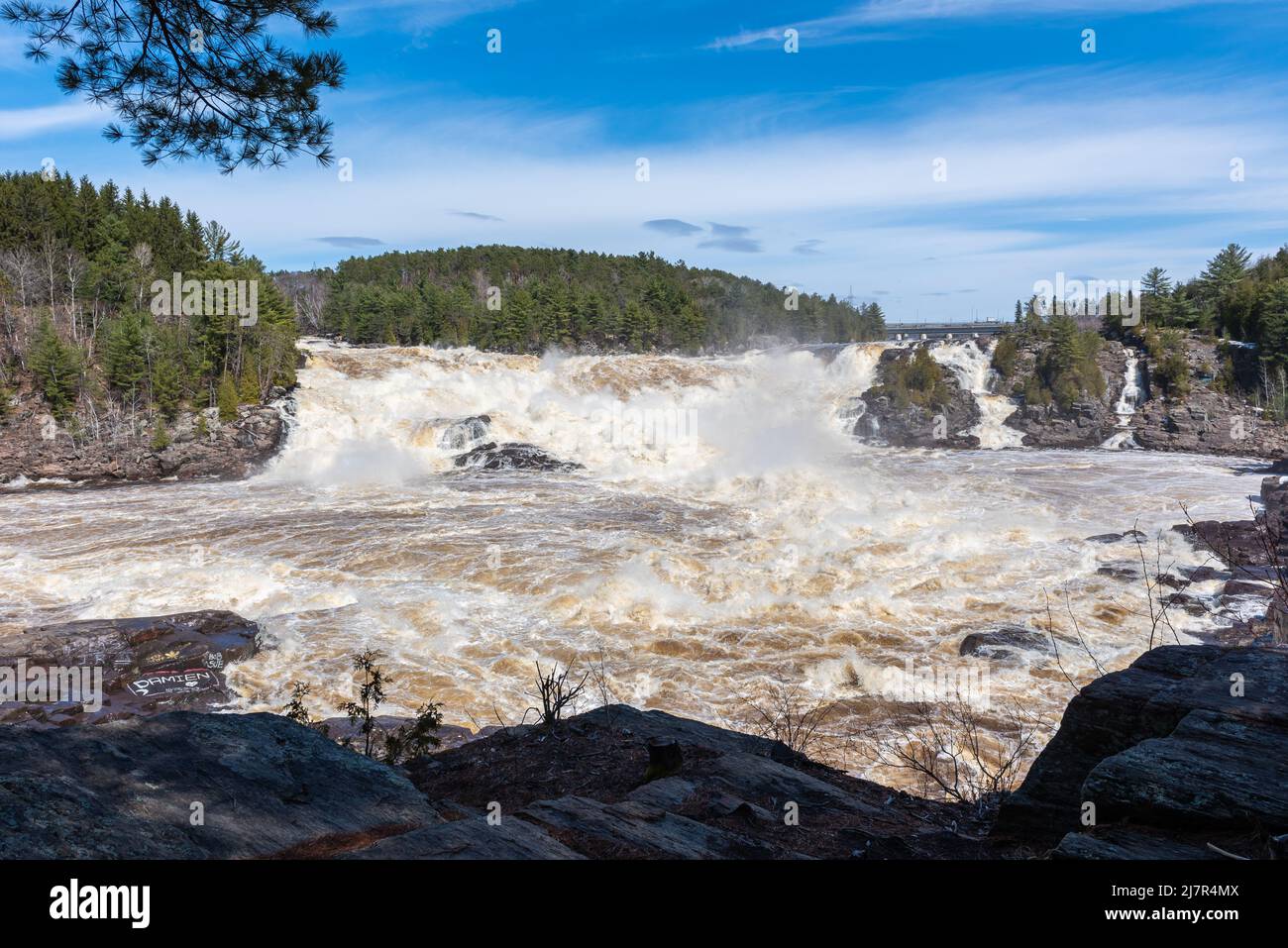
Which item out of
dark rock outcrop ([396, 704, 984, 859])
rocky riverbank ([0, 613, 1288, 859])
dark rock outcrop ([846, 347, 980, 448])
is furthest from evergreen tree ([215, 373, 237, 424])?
rocky riverbank ([0, 613, 1288, 859])

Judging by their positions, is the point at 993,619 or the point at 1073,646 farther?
the point at 993,619

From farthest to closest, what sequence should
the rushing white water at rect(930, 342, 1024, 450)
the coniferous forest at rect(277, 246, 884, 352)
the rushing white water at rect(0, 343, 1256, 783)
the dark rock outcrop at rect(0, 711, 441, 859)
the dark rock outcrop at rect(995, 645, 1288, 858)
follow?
the coniferous forest at rect(277, 246, 884, 352), the rushing white water at rect(930, 342, 1024, 450), the rushing white water at rect(0, 343, 1256, 783), the dark rock outcrop at rect(995, 645, 1288, 858), the dark rock outcrop at rect(0, 711, 441, 859)

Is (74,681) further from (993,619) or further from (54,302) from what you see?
(54,302)

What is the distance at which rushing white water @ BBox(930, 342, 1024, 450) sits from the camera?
4259cm

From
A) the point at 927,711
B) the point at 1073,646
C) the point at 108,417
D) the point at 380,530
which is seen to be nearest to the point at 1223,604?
the point at 1073,646

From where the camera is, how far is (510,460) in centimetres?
3384

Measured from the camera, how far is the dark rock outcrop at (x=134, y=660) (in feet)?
37.0

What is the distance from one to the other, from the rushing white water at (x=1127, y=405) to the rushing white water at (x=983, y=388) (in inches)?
179

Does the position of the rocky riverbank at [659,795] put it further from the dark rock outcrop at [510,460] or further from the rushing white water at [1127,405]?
the rushing white water at [1127,405]

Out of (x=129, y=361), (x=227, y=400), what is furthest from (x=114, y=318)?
(x=227, y=400)

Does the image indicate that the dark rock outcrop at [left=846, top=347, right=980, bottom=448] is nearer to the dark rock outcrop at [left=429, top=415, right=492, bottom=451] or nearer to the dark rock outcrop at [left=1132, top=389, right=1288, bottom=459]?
the dark rock outcrop at [left=1132, top=389, right=1288, bottom=459]

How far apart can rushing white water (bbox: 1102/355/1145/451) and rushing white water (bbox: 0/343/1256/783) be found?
3879 mm
